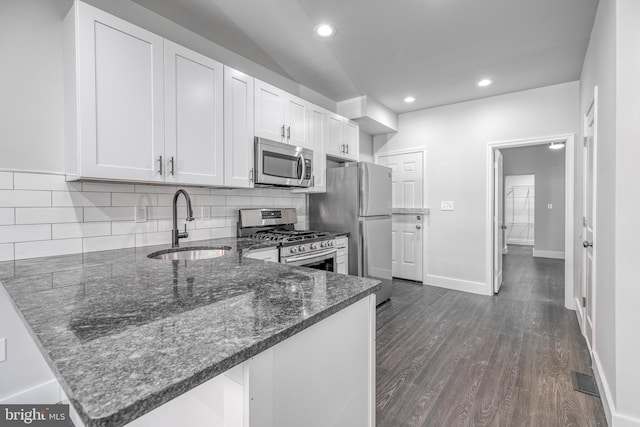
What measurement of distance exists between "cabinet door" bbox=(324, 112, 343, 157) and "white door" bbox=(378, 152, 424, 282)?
142 centimetres

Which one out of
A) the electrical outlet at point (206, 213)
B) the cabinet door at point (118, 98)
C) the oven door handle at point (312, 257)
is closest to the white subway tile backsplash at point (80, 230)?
the cabinet door at point (118, 98)

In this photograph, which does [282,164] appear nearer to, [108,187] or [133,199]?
[133,199]

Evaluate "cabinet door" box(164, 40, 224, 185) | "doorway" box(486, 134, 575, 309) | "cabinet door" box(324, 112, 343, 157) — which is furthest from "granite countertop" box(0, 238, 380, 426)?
"doorway" box(486, 134, 575, 309)

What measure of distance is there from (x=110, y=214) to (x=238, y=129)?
110cm

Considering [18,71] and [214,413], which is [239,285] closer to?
[214,413]

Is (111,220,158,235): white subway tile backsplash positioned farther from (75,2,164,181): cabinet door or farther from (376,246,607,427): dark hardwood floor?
(376,246,607,427): dark hardwood floor

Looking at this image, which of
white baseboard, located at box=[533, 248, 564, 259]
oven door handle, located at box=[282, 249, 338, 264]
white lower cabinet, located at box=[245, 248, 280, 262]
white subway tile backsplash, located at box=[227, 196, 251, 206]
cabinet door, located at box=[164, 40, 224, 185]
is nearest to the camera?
cabinet door, located at box=[164, 40, 224, 185]

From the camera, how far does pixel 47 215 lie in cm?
175

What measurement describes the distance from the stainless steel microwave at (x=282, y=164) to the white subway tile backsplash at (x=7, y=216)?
151 centimetres

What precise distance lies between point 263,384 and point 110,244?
1.81 metres

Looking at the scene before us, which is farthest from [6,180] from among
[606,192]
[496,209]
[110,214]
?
[496,209]

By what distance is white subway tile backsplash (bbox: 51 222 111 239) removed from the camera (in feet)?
5.83

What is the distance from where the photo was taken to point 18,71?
1654 mm

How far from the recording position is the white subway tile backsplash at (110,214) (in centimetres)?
191
